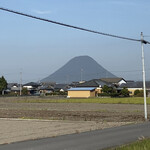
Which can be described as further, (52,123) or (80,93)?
(80,93)

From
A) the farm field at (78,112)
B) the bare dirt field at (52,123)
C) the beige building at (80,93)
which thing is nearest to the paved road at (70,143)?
the bare dirt field at (52,123)

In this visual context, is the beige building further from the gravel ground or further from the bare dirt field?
the gravel ground

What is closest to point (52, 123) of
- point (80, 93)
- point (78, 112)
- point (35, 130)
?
point (35, 130)

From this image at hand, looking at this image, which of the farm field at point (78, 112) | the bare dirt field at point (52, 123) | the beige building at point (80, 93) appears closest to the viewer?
the bare dirt field at point (52, 123)

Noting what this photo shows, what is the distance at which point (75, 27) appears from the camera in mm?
12656

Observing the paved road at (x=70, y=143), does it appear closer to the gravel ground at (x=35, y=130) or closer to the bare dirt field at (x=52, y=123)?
the gravel ground at (x=35, y=130)

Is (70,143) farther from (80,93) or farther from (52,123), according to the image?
(80,93)

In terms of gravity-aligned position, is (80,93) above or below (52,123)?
above

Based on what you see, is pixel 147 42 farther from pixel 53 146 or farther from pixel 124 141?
pixel 53 146

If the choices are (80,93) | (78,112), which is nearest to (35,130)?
(78,112)

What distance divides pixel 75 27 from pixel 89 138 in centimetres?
421

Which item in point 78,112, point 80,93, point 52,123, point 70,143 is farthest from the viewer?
point 80,93

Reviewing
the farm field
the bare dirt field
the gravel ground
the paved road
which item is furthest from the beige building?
the paved road

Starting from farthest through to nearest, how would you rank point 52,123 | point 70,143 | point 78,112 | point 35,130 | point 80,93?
point 80,93 → point 78,112 → point 52,123 → point 35,130 → point 70,143
